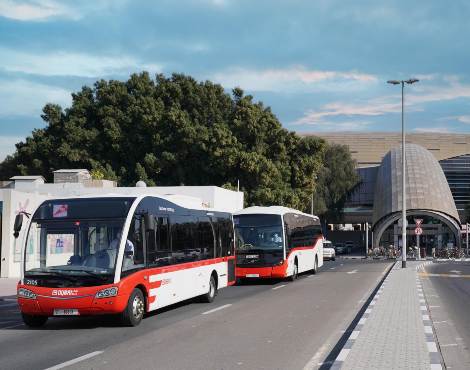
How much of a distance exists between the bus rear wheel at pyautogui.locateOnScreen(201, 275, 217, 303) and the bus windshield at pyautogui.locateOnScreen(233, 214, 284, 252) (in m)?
7.28

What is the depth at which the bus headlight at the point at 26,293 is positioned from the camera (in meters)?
12.9

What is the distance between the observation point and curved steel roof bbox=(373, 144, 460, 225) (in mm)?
93688

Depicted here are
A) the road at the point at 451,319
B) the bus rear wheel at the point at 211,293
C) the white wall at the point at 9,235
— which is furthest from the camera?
the white wall at the point at 9,235

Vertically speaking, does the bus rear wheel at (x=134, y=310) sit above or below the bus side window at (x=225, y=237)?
below

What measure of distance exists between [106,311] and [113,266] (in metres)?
0.83

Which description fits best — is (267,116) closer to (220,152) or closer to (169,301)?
(220,152)

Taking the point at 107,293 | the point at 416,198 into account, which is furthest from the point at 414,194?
the point at 107,293

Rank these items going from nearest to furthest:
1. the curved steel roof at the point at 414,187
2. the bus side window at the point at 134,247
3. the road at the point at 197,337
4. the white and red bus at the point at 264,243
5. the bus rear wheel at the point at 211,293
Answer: the road at the point at 197,337, the bus side window at the point at 134,247, the bus rear wheel at the point at 211,293, the white and red bus at the point at 264,243, the curved steel roof at the point at 414,187

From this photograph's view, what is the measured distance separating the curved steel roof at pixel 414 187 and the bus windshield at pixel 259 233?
68.9 m

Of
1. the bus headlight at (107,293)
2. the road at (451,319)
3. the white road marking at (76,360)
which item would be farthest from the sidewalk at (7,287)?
the road at (451,319)

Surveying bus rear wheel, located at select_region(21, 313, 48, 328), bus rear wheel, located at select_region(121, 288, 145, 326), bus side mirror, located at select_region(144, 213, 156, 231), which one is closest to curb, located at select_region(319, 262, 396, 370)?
bus rear wheel, located at select_region(121, 288, 145, 326)

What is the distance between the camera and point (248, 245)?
86.4ft

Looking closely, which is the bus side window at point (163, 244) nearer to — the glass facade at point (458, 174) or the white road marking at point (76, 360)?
the white road marking at point (76, 360)

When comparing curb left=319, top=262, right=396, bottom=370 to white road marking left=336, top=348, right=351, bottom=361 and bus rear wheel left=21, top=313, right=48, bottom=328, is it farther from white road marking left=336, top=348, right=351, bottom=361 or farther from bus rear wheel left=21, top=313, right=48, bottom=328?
bus rear wheel left=21, top=313, right=48, bottom=328
